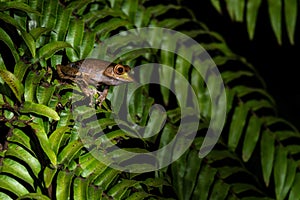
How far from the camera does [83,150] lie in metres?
1.05

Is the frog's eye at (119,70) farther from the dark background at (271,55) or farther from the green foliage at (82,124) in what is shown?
the dark background at (271,55)

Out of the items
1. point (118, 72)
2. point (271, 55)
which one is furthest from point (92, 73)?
point (271, 55)

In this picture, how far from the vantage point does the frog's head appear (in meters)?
1.07

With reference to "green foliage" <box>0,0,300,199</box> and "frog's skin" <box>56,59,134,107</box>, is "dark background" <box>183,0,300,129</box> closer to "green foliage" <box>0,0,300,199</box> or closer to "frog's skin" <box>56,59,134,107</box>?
"green foliage" <box>0,0,300,199</box>

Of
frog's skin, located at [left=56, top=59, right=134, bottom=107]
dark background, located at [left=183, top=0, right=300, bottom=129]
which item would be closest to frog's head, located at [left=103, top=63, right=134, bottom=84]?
frog's skin, located at [left=56, top=59, right=134, bottom=107]

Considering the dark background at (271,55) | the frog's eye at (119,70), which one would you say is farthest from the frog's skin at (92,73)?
the dark background at (271,55)

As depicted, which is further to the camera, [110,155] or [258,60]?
[258,60]

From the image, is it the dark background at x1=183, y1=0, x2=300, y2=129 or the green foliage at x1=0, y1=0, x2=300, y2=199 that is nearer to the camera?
the green foliage at x1=0, y1=0, x2=300, y2=199

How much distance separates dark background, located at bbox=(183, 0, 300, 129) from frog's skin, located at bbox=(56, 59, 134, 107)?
134 centimetres

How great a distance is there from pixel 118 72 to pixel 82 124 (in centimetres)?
12

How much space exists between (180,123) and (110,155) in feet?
1.21

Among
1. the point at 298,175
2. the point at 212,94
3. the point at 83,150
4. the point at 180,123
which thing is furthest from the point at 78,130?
the point at 298,175

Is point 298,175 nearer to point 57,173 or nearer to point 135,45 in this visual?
point 135,45

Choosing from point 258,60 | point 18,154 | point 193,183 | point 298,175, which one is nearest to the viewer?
point 18,154
